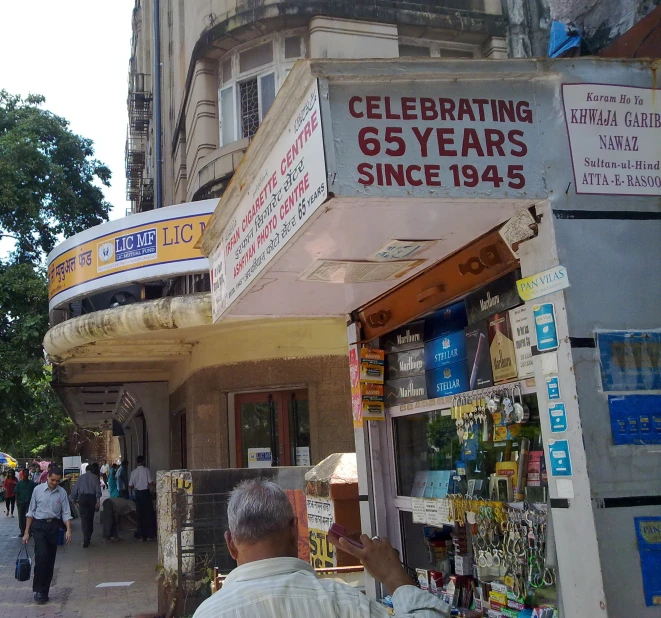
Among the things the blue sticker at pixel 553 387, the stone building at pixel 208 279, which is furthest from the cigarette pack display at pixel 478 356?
the stone building at pixel 208 279

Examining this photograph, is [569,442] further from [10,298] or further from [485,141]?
[10,298]

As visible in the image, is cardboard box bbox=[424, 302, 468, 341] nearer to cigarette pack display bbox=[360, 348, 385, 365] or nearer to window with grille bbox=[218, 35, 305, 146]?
cigarette pack display bbox=[360, 348, 385, 365]

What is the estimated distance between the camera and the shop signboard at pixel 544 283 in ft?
10.0

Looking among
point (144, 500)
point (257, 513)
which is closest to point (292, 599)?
point (257, 513)

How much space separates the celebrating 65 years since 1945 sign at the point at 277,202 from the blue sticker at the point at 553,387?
3.93 ft

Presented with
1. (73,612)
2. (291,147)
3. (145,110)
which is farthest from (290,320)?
(145,110)

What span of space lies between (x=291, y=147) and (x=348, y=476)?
3468 millimetres

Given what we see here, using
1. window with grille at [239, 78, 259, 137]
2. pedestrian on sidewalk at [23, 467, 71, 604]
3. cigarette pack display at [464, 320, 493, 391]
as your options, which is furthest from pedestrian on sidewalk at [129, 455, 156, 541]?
cigarette pack display at [464, 320, 493, 391]

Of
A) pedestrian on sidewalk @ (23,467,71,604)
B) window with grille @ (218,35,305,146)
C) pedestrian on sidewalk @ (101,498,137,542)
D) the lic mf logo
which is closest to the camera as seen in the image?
pedestrian on sidewalk @ (23,467,71,604)

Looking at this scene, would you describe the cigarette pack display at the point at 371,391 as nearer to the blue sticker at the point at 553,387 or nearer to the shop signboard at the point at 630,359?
the blue sticker at the point at 553,387

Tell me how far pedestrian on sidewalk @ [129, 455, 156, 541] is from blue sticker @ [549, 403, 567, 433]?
44.4 ft

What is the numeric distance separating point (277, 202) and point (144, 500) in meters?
13.3

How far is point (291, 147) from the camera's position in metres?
3.35

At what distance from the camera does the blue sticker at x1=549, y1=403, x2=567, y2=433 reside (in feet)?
9.82
